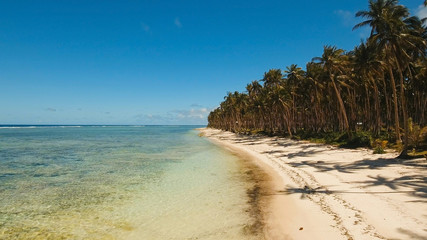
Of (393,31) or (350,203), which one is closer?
(350,203)

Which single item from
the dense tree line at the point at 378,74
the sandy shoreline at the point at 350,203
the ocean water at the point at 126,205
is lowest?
the ocean water at the point at 126,205

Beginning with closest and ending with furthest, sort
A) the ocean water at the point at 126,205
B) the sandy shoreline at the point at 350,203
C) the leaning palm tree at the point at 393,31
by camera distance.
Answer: the sandy shoreline at the point at 350,203 < the ocean water at the point at 126,205 < the leaning palm tree at the point at 393,31

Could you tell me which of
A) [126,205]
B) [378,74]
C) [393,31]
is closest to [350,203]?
[126,205]

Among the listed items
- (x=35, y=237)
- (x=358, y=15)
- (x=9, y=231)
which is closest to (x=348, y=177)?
(x=35, y=237)

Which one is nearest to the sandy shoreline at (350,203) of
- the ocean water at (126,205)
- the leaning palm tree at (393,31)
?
the ocean water at (126,205)

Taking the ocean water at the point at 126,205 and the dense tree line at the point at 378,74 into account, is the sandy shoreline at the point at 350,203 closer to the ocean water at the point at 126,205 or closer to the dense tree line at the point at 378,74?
the ocean water at the point at 126,205

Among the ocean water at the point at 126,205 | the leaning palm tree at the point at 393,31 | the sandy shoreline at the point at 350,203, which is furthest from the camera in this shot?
the leaning palm tree at the point at 393,31

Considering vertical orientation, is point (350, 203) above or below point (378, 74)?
below

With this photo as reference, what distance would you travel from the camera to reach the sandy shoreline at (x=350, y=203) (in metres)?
7.39

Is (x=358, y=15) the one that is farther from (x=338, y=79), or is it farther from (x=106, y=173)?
(x=106, y=173)

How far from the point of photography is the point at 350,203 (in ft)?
Answer: 31.7

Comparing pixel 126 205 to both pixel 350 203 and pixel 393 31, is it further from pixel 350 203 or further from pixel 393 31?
pixel 393 31

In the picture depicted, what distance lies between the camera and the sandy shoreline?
7.39 m

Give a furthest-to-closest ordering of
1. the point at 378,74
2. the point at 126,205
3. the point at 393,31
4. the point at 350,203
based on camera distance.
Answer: the point at 378,74
the point at 393,31
the point at 126,205
the point at 350,203
